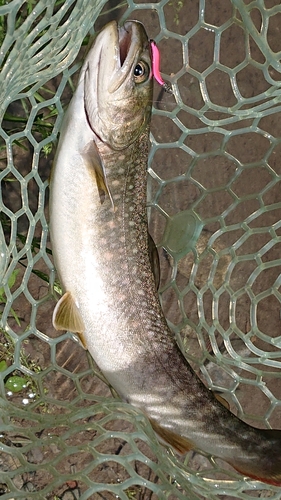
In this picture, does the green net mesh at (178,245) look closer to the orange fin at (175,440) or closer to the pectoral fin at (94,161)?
the orange fin at (175,440)

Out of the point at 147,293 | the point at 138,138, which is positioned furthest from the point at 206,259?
the point at 138,138

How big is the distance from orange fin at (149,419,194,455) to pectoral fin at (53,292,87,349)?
Result: 0.36 meters

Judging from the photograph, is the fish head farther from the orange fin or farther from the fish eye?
the orange fin

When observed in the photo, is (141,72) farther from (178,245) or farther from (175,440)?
(175,440)

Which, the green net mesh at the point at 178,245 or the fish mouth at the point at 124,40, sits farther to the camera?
the green net mesh at the point at 178,245

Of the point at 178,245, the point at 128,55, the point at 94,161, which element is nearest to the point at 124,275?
the point at 94,161

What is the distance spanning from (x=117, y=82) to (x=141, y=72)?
0.08 m

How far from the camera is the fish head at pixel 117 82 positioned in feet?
4.71

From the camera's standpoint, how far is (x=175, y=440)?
1.61 meters

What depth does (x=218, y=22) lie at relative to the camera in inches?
91.1

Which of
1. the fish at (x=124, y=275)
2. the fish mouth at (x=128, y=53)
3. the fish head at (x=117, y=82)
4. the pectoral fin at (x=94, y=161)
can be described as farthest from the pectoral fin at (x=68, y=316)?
the fish mouth at (x=128, y=53)

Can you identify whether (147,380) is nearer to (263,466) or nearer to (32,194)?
(263,466)

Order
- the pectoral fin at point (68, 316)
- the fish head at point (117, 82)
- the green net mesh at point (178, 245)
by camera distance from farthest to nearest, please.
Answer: the green net mesh at point (178, 245), the pectoral fin at point (68, 316), the fish head at point (117, 82)

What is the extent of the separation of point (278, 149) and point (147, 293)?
1.18 m
